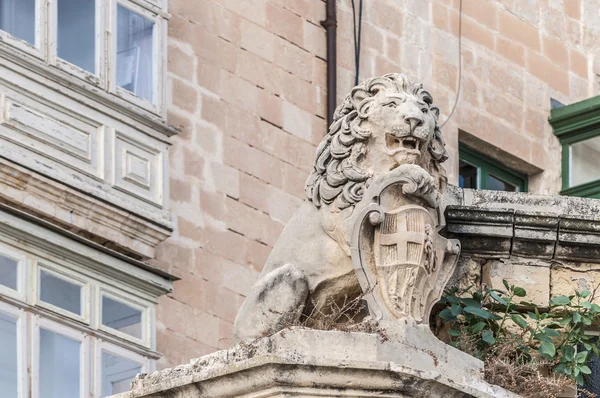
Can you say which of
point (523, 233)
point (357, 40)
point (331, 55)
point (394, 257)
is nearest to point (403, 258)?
point (394, 257)

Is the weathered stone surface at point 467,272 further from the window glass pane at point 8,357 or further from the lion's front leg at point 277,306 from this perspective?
the window glass pane at point 8,357

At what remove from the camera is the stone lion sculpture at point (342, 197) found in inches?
398

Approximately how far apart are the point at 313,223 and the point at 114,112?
28.3 feet

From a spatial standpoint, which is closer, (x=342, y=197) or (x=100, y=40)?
(x=342, y=197)

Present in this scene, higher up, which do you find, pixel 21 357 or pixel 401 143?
pixel 21 357

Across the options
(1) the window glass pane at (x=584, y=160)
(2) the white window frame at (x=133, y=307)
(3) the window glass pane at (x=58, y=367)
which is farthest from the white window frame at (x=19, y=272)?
(1) the window glass pane at (x=584, y=160)

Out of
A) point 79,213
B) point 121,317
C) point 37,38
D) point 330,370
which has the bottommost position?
point 330,370

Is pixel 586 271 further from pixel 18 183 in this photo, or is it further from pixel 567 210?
pixel 18 183

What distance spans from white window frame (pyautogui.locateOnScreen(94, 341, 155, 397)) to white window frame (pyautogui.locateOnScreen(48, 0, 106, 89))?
Result: 6.48 ft

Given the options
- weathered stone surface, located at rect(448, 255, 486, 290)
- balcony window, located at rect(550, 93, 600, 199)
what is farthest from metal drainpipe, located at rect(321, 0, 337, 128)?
weathered stone surface, located at rect(448, 255, 486, 290)

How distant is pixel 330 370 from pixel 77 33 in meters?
9.77

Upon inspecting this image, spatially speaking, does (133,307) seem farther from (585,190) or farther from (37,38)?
(585,190)

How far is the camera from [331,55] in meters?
21.9

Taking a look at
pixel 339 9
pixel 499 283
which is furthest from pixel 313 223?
pixel 339 9
